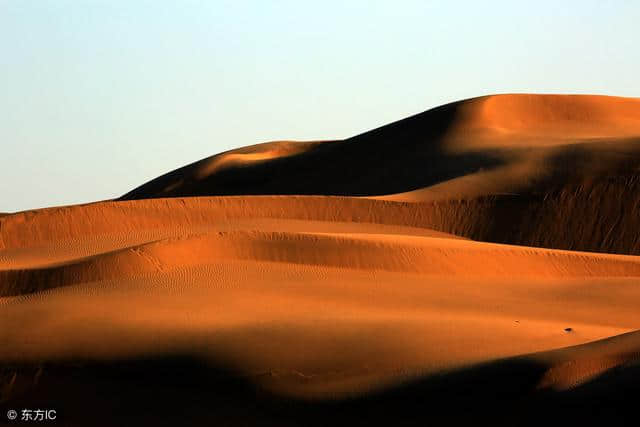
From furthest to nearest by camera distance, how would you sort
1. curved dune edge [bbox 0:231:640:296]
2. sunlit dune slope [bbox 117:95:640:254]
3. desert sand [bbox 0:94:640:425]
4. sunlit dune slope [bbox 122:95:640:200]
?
sunlit dune slope [bbox 122:95:640:200] < sunlit dune slope [bbox 117:95:640:254] < curved dune edge [bbox 0:231:640:296] < desert sand [bbox 0:94:640:425]

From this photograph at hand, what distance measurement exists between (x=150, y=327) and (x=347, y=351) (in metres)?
2.99

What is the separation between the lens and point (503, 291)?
19.1 m

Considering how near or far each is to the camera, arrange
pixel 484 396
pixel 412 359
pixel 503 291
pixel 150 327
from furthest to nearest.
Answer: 1. pixel 503 291
2. pixel 150 327
3. pixel 412 359
4. pixel 484 396

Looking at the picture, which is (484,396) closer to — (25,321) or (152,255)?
(25,321)

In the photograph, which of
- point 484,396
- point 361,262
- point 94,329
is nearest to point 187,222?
point 361,262

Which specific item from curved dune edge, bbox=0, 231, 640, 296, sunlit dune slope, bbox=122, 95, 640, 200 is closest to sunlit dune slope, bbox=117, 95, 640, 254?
sunlit dune slope, bbox=122, 95, 640, 200

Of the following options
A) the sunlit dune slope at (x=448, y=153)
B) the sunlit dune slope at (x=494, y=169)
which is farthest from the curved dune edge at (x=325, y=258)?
the sunlit dune slope at (x=448, y=153)

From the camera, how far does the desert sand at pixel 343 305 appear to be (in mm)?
12211

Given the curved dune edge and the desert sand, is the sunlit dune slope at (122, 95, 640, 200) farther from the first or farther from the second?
the curved dune edge

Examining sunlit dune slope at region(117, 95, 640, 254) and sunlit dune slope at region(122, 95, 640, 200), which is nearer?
sunlit dune slope at region(117, 95, 640, 254)

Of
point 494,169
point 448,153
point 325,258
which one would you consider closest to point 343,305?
point 325,258

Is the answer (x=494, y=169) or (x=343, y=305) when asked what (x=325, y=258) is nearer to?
(x=343, y=305)

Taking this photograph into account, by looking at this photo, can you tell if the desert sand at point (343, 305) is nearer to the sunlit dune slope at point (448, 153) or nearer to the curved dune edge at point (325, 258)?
the curved dune edge at point (325, 258)

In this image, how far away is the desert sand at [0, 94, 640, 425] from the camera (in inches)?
481
